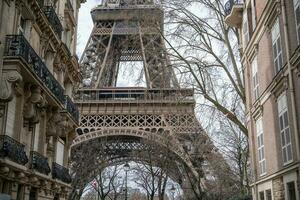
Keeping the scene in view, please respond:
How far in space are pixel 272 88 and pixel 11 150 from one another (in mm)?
10114

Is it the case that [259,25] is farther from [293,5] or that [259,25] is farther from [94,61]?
[94,61]

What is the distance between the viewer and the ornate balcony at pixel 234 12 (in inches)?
907

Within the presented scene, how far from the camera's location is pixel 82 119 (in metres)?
51.7

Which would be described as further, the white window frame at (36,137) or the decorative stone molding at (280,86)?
the white window frame at (36,137)

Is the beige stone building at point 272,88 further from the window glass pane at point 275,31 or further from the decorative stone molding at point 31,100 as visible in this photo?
the decorative stone molding at point 31,100

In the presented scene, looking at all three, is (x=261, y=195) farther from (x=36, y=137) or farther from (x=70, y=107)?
(x=70, y=107)

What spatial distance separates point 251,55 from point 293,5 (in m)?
6.97

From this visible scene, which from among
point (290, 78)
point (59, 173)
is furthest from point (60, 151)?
point (290, 78)

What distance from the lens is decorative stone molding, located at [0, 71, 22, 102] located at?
14.5 meters

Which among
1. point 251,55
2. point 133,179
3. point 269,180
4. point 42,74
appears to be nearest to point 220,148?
point 251,55

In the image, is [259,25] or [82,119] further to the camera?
[82,119]

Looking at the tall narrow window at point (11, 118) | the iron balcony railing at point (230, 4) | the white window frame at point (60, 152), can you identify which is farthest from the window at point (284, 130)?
the white window frame at point (60, 152)

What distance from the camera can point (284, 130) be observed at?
1627 cm

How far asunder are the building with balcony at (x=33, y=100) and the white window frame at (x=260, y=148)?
9.72 m
